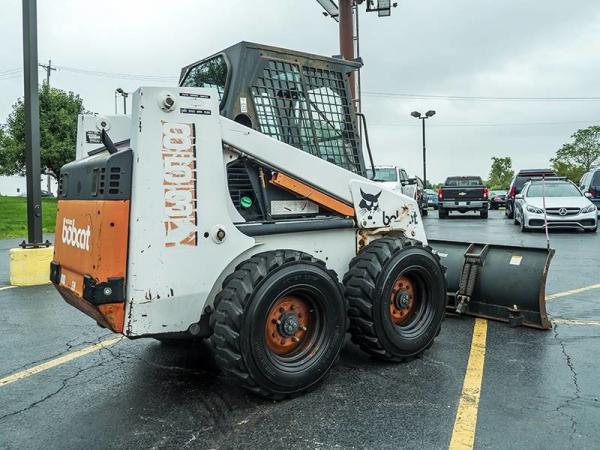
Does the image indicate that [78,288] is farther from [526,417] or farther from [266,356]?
[526,417]

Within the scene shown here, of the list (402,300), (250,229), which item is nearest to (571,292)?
(402,300)

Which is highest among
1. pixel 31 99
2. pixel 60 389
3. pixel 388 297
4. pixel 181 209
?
pixel 31 99

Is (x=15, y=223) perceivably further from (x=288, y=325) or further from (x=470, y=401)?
(x=470, y=401)

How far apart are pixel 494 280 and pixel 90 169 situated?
4286 mm

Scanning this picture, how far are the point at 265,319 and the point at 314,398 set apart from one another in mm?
724

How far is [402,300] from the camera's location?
456 centimetres

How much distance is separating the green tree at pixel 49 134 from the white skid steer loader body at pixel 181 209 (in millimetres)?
29433

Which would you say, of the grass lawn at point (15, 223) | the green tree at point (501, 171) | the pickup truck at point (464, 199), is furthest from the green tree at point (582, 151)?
the grass lawn at point (15, 223)

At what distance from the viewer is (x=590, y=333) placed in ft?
17.3

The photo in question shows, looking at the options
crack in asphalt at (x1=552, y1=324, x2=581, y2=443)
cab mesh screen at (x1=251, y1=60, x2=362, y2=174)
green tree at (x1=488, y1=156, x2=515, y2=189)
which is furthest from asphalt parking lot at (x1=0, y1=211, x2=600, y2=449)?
green tree at (x1=488, y1=156, x2=515, y2=189)

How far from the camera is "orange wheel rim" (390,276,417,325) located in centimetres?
455

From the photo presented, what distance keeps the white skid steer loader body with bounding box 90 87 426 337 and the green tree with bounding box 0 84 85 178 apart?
29.4 m

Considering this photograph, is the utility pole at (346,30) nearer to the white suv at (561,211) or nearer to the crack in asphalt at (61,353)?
the white suv at (561,211)

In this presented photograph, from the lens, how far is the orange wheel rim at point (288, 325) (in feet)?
12.4
